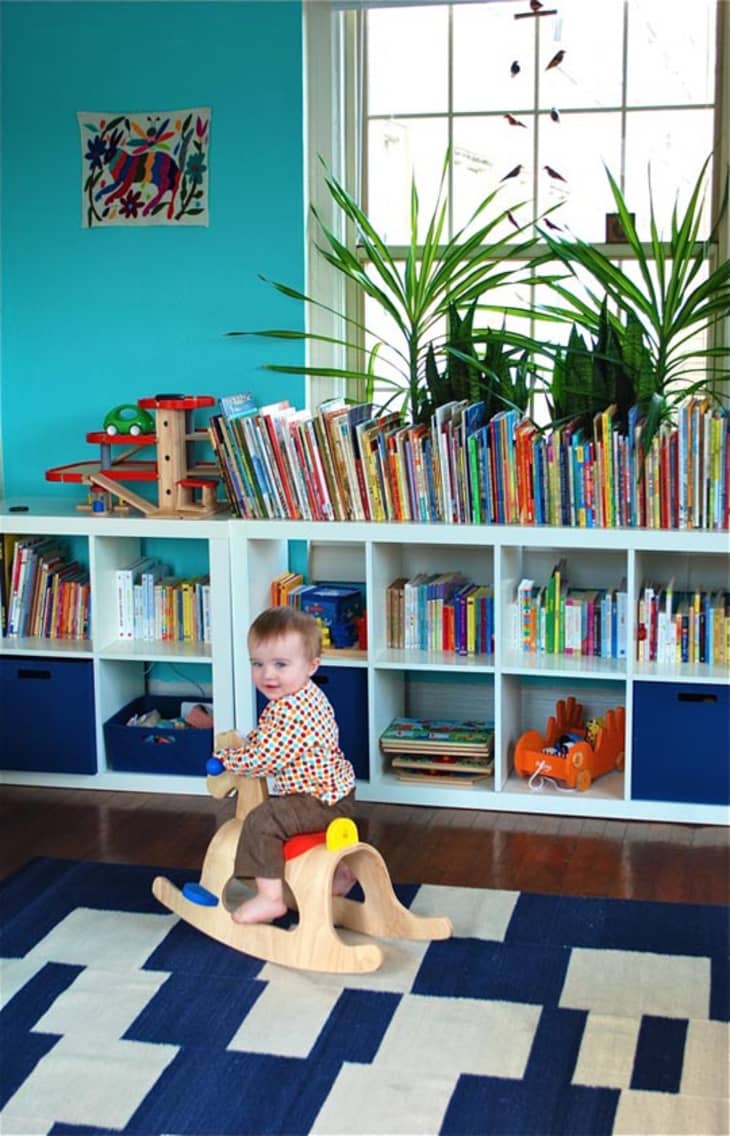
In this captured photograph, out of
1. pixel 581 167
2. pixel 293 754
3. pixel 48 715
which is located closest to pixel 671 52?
pixel 581 167

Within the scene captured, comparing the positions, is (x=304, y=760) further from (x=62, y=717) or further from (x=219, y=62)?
(x=219, y=62)

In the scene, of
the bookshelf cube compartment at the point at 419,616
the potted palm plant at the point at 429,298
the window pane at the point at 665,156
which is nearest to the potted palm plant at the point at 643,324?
the window pane at the point at 665,156

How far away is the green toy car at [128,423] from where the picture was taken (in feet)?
13.5

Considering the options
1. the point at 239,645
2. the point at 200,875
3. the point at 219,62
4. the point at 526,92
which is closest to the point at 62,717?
the point at 239,645

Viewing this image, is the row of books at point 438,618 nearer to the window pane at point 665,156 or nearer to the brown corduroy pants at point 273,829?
the brown corduroy pants at point 273,829

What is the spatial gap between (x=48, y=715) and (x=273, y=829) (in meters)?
1.28

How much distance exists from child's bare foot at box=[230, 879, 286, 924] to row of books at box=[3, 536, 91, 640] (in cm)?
139

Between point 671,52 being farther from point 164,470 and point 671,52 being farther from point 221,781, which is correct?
point 221,781

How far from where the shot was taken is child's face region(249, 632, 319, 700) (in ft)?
9.93

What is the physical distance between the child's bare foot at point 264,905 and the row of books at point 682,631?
1.28 metres

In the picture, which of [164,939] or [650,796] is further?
[650,796]

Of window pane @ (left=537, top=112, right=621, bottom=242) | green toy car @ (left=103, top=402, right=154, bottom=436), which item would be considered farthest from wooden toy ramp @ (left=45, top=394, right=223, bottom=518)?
window pane @ (left=537, top=112, right=621, bottom=242)

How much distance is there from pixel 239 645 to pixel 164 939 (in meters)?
1.10

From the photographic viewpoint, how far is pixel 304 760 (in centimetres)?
302
